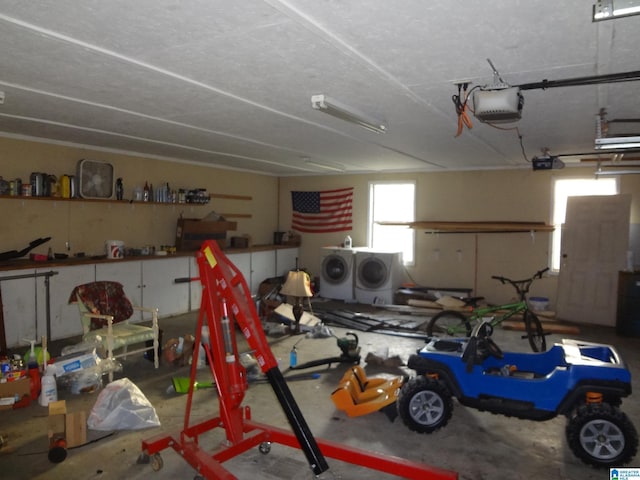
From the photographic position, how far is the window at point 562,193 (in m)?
7.66

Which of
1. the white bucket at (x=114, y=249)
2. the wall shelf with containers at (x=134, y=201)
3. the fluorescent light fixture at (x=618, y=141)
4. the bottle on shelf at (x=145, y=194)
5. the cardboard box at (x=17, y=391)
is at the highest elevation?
the fluorescent light fixture at (x=618, y=141)

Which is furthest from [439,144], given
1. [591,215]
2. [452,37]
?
[452,37]

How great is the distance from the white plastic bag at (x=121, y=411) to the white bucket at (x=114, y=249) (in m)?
3.12

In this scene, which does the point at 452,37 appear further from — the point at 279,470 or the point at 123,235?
the point at 123,235

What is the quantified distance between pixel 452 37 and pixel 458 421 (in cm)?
295

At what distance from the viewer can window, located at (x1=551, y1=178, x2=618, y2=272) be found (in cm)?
766

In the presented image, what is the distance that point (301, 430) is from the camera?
89.7 inches

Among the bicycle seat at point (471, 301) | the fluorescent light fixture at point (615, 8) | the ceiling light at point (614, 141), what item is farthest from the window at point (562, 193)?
the fluorescent light fixture at point (615, 8)

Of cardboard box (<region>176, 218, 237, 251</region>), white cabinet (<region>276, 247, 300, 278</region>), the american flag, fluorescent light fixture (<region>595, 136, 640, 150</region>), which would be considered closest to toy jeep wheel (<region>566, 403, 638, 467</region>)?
fluorescent light fixture (<region>595, 136, 640, 150</region>)

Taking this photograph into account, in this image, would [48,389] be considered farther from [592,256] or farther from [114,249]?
[592,256]

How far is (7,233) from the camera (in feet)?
19.3

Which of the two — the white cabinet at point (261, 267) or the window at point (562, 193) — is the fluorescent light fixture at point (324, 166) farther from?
the window at point (562, 193)

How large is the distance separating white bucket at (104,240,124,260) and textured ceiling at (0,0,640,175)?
69.8 inches

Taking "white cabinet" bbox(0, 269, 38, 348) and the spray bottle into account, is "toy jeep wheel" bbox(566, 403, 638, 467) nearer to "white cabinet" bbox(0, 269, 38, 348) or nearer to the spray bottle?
the spray bottle
